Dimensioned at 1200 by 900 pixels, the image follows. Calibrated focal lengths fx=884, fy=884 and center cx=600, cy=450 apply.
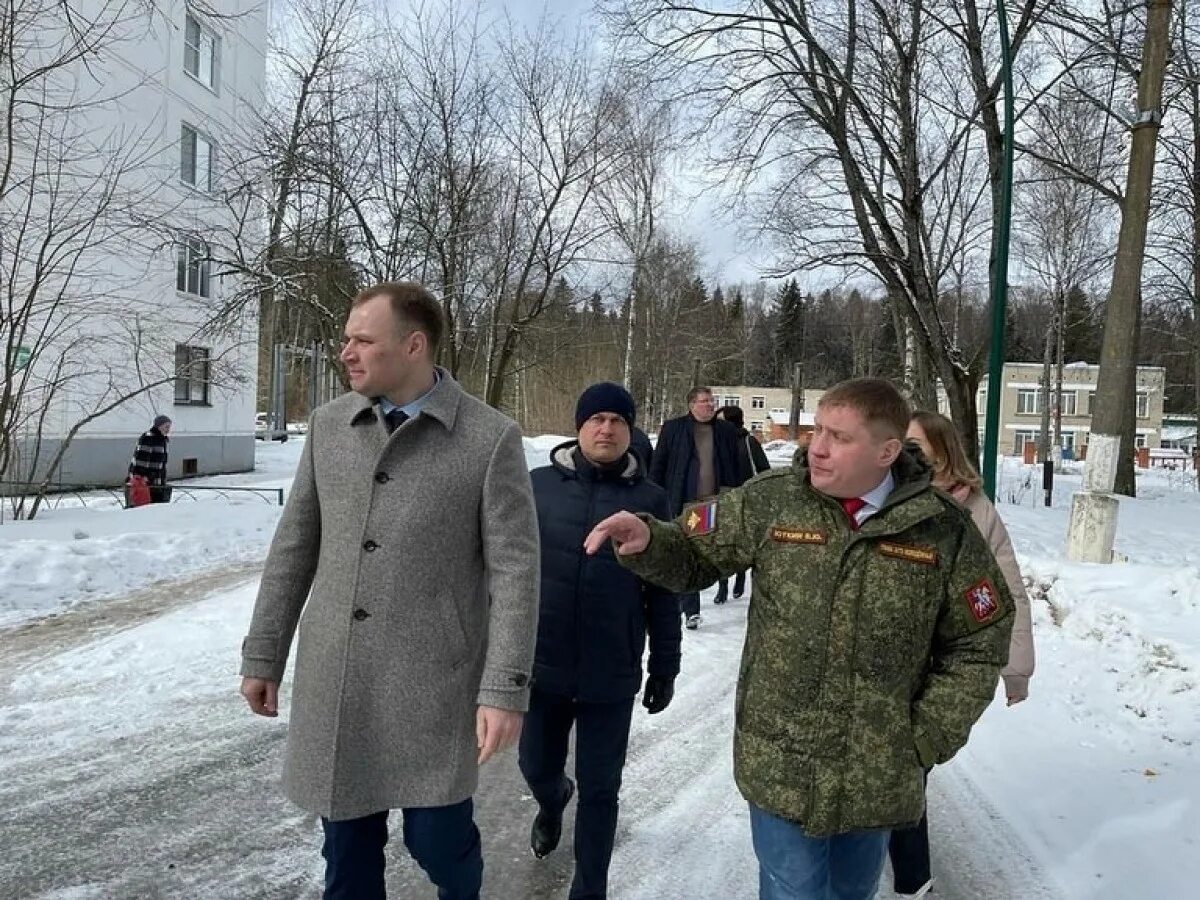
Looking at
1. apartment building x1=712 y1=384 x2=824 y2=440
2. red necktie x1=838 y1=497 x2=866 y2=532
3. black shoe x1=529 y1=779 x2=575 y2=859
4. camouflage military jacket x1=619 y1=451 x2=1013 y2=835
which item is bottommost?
black shoe x1=529 y1=779 x2=575 y2=859

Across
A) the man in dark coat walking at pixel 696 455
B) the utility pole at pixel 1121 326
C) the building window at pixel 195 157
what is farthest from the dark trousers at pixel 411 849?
the building window at pixel 195 157

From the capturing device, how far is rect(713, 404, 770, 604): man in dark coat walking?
26.3 ft

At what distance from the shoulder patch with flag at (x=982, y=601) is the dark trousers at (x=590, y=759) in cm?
141

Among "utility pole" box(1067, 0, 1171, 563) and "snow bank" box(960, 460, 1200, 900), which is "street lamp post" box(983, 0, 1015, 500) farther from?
"snow bank" box(960, 460, 1200, 900)

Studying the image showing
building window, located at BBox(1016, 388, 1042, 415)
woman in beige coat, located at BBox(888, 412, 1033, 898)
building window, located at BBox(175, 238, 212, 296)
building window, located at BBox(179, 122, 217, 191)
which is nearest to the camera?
woman in beige coat, located at BBox(888, 412, 1033, 898)

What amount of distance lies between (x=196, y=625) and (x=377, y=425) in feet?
17.1

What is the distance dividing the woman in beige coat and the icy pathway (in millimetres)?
193

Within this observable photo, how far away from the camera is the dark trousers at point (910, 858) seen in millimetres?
3295

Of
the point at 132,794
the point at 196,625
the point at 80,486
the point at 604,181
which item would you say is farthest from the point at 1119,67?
the point at 80,486

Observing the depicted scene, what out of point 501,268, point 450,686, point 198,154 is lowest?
point 450,686

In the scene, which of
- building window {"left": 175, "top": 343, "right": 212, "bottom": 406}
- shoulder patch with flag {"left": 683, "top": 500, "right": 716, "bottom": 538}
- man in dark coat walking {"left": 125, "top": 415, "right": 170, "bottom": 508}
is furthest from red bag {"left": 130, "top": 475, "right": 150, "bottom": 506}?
shoulder patch with flag {"left": 683, "top": 500, "right": 716, "bottom": 538}

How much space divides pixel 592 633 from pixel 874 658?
1.21 metres

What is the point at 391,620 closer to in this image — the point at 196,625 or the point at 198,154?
the point at 196,625

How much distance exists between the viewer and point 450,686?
2271mm
